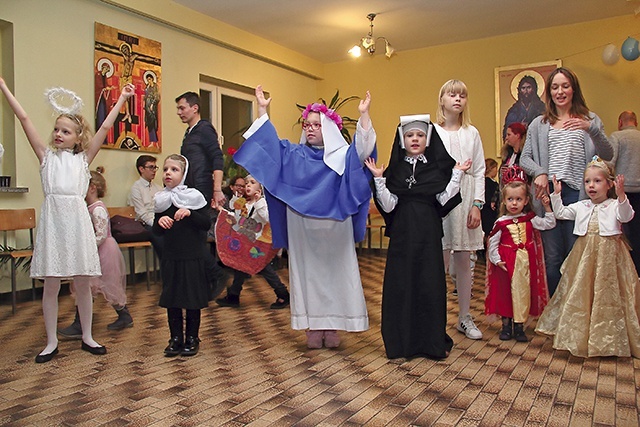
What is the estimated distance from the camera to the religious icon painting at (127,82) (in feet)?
20.1

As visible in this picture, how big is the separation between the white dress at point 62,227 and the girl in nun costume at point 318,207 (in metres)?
0.99

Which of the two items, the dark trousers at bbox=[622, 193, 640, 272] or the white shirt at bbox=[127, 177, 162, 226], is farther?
the white shirt at bbox=[127, 177, 162, 226]

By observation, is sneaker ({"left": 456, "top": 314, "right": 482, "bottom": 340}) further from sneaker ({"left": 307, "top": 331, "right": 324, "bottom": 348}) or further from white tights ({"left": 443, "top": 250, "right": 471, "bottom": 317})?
sneaker ({"left": 307, "top": 331, "right": 324, "bottom": 348})

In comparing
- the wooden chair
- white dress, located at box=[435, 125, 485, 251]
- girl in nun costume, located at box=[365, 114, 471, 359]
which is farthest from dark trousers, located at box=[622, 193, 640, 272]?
the wooden chair

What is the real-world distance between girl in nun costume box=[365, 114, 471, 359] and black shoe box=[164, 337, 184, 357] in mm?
1201

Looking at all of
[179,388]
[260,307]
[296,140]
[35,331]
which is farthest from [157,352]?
[296,140]

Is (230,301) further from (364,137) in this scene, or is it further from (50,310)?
(364,137)

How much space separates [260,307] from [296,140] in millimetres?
5055

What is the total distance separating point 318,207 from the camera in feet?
10.4

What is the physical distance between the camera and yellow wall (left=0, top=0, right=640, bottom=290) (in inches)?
220

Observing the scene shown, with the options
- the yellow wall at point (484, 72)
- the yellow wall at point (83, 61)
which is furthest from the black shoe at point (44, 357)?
the yellow wall at point (484, 72)

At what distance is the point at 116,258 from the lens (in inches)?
158

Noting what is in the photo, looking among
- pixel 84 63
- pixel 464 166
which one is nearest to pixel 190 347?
pixel 464 166

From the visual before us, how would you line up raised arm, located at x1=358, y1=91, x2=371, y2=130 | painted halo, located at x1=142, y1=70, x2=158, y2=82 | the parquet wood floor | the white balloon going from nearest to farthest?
the parquet wood floor
raised arm, located at x1=358, y1=91, x2=371, y2=130
painted halo, located at x1=142, y1=70, x2=158, y2=82
the white balloon
